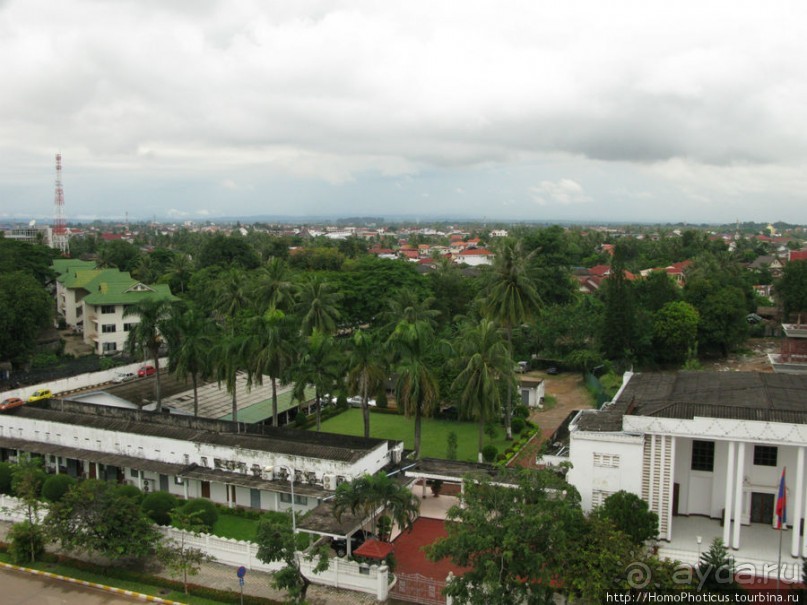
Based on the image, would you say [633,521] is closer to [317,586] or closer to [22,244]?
[317,586]

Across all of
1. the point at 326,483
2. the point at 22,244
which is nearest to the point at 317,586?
the point at 326,483

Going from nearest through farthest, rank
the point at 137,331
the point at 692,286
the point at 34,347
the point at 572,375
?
the point at 137,331
the point at 34,347
the point at 572,375
the point at 692,286

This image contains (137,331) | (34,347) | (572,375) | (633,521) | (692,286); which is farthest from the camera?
(692,286)

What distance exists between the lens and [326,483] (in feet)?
85.3

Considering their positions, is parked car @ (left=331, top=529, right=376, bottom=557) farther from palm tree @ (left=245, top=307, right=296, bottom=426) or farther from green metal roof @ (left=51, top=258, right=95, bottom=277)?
green metal roof @ (left=51, top=258, right=95, bottom=277)

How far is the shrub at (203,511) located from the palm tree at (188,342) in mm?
10884

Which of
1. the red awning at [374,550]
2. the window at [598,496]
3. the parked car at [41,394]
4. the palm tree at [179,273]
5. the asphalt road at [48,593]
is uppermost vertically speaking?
the palm tree at [179,273]

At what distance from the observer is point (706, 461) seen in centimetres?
2356

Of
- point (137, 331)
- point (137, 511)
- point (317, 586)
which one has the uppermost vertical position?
point (137, 331)

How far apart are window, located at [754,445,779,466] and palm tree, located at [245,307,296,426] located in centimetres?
2075

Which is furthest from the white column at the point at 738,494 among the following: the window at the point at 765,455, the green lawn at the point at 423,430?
the green lawn at the point at 423,430

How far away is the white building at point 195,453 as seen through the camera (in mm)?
26484

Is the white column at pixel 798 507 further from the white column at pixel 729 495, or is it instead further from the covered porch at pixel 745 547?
the white column at pixel 729 495

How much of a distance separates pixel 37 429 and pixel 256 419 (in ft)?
35.1
